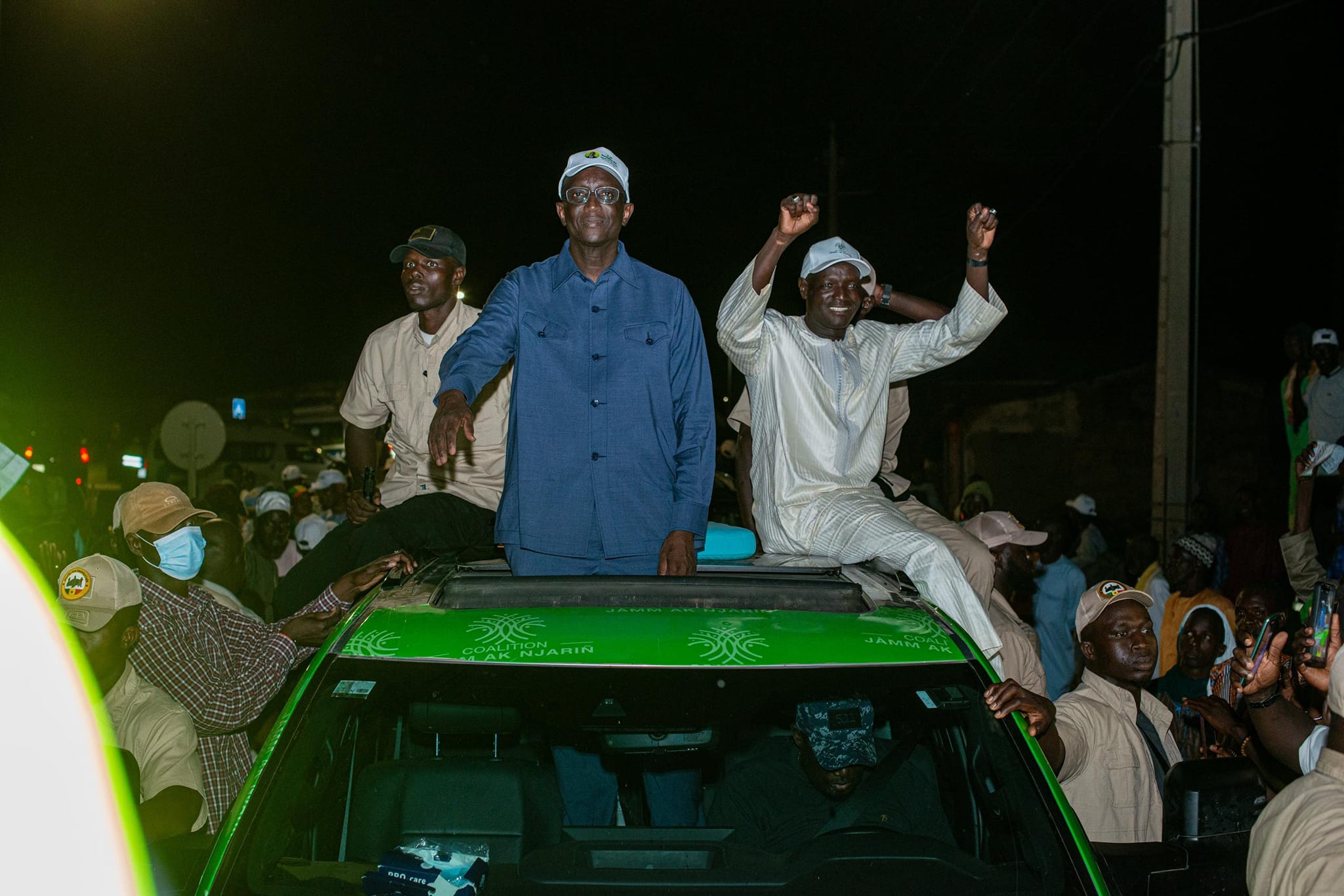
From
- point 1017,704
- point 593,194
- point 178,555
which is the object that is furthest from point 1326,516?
point 178,555

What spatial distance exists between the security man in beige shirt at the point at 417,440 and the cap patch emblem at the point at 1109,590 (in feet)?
7.62

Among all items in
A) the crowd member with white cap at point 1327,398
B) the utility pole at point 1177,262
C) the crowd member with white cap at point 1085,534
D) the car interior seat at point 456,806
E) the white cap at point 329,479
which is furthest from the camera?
the white cap at point 329,479

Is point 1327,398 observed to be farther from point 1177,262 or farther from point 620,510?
point 620,510

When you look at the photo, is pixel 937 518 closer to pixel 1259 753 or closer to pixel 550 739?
pixel 1259 753

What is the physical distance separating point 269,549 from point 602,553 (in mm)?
6600

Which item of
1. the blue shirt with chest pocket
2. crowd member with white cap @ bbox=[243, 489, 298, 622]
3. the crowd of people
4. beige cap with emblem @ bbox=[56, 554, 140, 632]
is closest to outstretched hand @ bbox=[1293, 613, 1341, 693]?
the crowd of people

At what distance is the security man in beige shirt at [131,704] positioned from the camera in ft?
12.6

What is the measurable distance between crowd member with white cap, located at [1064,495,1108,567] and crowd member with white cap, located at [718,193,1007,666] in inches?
306

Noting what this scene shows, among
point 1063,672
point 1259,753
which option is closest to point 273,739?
point 1259,753

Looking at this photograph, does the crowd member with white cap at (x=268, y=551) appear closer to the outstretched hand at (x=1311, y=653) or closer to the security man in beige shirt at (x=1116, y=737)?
the security man in beige shirt at (x=1116, y=737)

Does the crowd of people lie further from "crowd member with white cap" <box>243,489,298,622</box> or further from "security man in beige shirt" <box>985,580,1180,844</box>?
"crowd member with white cap" <box>243,489,298,622</box>

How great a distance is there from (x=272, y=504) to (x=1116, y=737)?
7.75 metres

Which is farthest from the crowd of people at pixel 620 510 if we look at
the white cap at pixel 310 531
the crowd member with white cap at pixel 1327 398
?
the white cap at pixel 310 531

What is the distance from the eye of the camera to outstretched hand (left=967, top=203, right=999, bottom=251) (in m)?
4.46
